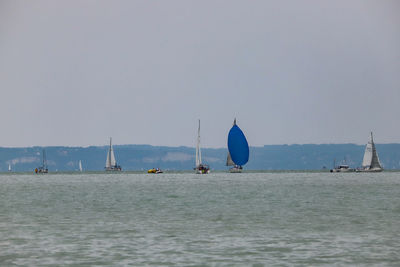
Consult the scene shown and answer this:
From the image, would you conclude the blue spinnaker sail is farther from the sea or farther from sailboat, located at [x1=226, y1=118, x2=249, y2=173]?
the sea

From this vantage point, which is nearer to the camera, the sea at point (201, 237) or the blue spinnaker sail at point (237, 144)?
the sea at point (201, 237)

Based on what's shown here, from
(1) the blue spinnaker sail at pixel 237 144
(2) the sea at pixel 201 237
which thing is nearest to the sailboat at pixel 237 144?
(1) the blue spinnaker sail at pixel 237 144

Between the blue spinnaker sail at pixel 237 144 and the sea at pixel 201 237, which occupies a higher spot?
the blue spinnaker sail at pixel 237 144

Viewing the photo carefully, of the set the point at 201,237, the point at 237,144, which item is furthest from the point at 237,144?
the point at 201,237

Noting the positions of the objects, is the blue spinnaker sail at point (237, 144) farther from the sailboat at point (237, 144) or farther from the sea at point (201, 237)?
the sea at point (201, 237)

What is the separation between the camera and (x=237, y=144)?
193625 millimetres

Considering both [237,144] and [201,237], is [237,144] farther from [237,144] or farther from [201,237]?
[201,237]

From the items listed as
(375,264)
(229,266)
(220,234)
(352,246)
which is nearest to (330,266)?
(375,264)

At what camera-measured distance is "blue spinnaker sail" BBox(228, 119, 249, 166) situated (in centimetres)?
19162

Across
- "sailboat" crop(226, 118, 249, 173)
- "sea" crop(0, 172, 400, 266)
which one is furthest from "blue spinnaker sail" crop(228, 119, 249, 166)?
"sea" crop(0, 172, 400, 266)

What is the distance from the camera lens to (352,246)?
3234 centimetres

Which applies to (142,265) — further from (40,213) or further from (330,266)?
(40,213)

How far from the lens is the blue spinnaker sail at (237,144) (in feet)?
629

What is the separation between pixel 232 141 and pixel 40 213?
138782mm
